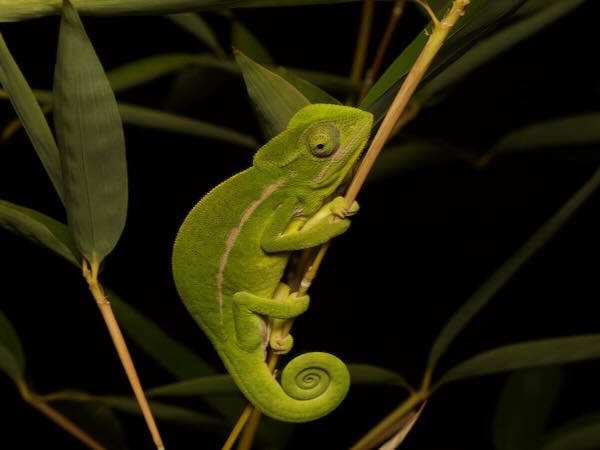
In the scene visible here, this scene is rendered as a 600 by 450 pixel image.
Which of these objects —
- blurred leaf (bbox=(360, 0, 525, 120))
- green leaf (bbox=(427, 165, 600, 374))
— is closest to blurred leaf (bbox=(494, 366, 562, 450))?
green leaf (bbox=(427, 165, 600, 374))

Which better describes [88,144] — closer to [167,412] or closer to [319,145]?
[319,145]

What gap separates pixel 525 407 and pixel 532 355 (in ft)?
1.05

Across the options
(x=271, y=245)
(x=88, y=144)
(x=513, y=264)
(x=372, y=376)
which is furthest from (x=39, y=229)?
(x=513, y=264)

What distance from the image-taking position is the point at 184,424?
145 centimetres

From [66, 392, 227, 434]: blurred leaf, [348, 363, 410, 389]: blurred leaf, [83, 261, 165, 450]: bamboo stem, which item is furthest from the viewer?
[66, 392, 227, 434]: blurred leaf

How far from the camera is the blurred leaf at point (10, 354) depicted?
1220mm

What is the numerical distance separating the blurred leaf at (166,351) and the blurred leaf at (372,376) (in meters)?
0.30

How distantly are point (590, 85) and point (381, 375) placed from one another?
1380 millimetres

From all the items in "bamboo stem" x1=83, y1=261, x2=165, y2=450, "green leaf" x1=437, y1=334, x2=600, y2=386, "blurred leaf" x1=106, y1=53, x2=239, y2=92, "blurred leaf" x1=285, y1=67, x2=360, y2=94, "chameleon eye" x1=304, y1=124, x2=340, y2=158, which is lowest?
"bamboo stem" x1=83, y1=261, x2=165, y2=450

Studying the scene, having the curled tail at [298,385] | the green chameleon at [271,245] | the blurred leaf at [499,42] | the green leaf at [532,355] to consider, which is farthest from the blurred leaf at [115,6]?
the green leaf at [532,355]

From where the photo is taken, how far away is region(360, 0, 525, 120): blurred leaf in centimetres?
81

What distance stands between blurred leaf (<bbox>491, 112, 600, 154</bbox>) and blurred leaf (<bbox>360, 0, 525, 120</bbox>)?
70cm

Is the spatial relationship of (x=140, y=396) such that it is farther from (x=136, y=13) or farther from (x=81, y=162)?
(x=136, y=13)

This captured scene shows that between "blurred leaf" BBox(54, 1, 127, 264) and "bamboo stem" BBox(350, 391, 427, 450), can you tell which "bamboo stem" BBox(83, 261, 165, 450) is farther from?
"bamboo stem" BBox(350, 391, 427, 450)
